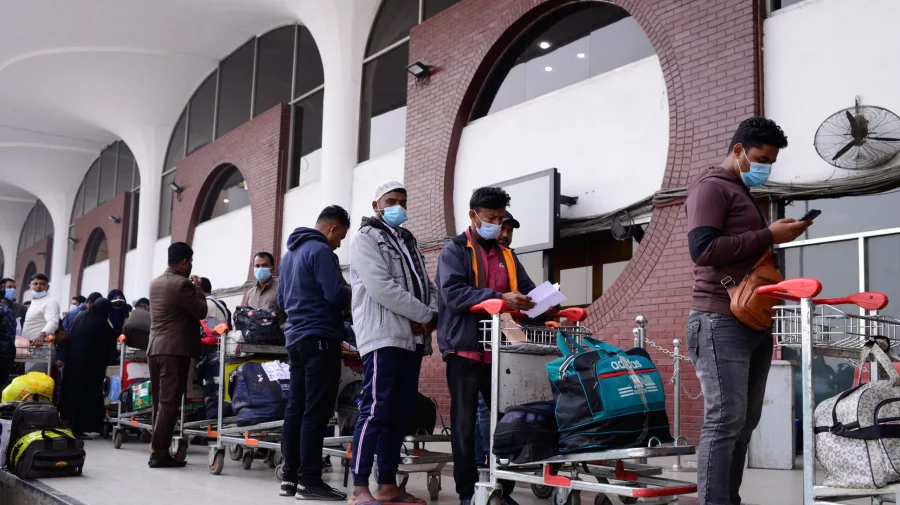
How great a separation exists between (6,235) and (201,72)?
2047cm

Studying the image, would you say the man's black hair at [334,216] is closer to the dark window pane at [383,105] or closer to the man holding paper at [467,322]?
the man holding paper at [467,322]

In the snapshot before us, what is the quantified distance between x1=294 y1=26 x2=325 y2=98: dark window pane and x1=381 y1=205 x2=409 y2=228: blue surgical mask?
383 inches

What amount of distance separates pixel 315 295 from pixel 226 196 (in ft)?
41.1

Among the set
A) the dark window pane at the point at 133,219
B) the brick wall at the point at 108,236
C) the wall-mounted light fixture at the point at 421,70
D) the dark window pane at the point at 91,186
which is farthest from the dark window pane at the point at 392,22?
the dark window pane at the point at 91,186

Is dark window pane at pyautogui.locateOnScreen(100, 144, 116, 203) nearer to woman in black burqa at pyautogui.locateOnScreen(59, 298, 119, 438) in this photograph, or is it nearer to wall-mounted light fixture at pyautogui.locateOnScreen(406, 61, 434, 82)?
wall-mounted light fixture at pyautogui.locateOnScreen(406, 61, 434, 82)

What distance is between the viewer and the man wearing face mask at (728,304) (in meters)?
3.12

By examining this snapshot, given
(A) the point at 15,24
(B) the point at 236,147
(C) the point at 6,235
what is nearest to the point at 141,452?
(B) the point at 236,147

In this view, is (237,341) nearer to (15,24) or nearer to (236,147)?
(236,147)

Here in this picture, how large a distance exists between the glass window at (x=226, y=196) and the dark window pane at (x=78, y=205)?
416 inches

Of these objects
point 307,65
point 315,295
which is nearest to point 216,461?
point 315,295

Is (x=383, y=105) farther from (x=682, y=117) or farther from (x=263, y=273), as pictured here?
(x=682, y=117)

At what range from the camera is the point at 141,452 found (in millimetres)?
7578

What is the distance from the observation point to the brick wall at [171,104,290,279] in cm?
1419

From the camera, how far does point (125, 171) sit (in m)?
22.6
